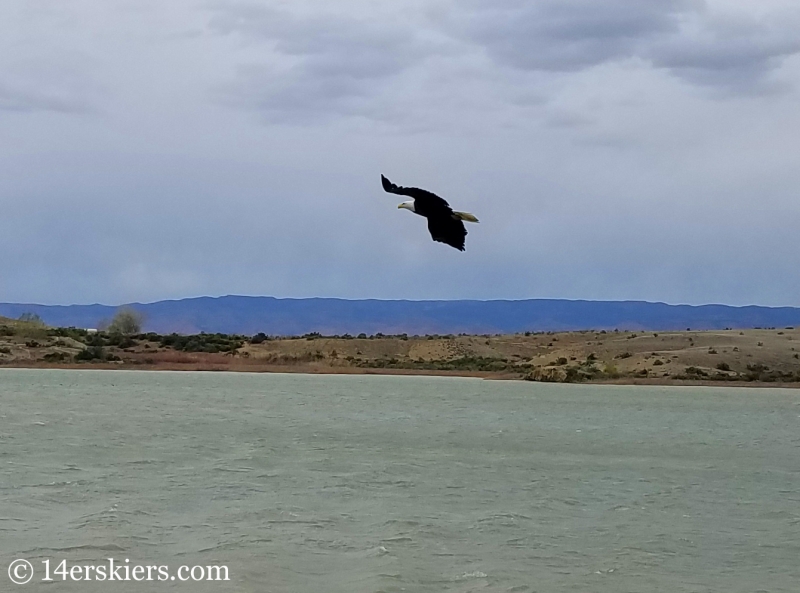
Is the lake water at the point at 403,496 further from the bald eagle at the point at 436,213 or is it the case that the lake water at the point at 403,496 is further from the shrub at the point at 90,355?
the shrub at the point at 90,355

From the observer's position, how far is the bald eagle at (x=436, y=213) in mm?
10930

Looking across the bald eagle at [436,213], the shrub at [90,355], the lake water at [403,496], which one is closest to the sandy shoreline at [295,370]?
the shrub at [90,355]

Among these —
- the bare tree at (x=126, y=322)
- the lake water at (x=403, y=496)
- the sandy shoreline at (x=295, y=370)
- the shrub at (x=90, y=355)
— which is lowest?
the lake water at (x=403, y=496)

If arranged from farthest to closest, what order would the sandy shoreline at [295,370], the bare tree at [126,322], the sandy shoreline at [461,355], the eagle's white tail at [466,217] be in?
the bare tree at [126,322] < the sandy shoreline at [295,370] < the sandy shoreline at [461,355] < the eagle's white tail at [466,217]

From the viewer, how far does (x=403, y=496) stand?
→ 23.0 m

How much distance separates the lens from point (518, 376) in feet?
233

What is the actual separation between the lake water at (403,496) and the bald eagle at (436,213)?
21.2 feet

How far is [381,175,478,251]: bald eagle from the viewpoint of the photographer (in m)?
10.9

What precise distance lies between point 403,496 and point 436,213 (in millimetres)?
12748

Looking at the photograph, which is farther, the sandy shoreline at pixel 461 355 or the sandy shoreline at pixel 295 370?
the sandy shoreline at pixel 295 370

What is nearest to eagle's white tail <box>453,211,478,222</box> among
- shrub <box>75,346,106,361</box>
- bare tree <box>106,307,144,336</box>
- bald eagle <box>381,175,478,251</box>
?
bald eagle <box>381,175,478,251</box>

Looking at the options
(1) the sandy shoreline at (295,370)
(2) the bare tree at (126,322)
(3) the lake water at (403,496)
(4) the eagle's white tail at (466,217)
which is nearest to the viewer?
(4) the eagle's white tail at (466,217)

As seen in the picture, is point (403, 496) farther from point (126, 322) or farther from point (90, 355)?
point (126, 322)

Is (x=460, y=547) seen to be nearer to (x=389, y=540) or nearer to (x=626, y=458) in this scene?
(x=389, y=540)
